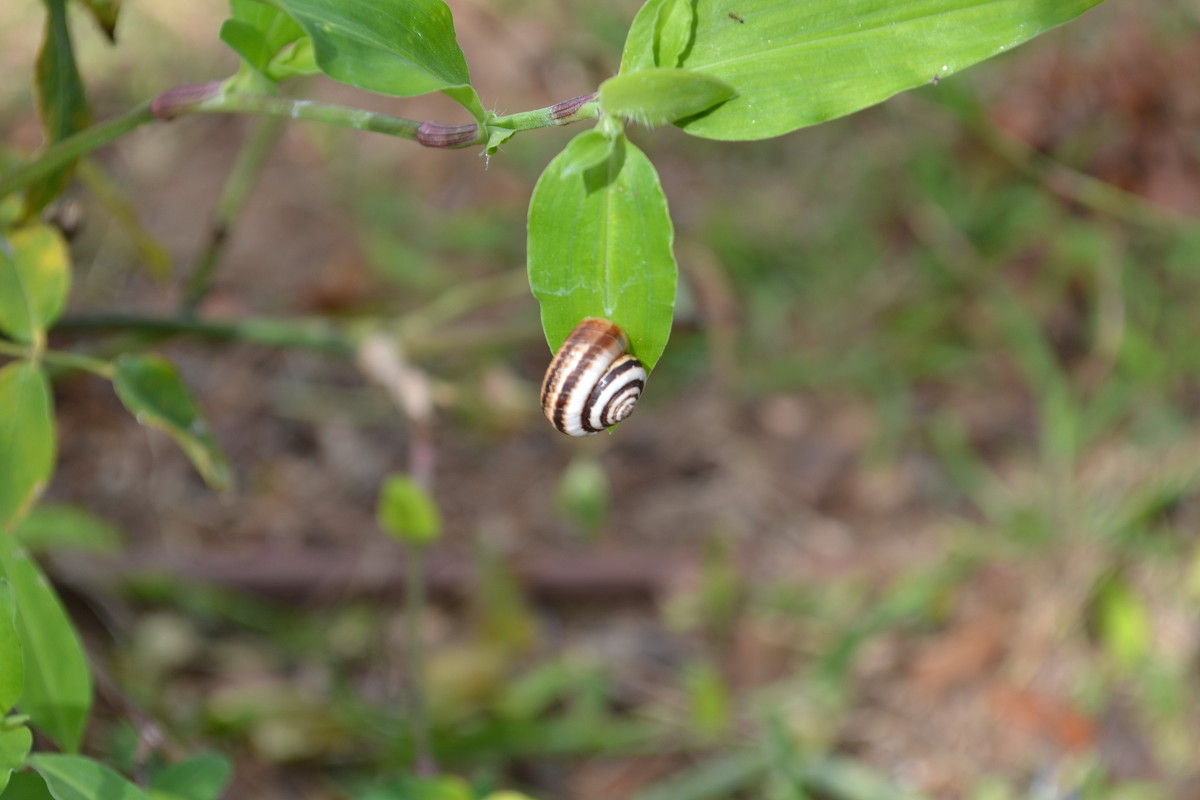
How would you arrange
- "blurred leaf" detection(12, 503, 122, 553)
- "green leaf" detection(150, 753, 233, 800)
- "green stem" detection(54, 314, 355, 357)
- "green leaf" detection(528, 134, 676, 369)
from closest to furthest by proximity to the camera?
"green leaf" detection(528, 134, 676, 369) → "green leaf" detection(150, 753, 233, 800) → "green stem" detection(54, 314, 355, 357) → "blurred leaf" detection(12, 503, 122, 553)

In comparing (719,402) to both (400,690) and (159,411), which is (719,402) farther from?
(159,411)

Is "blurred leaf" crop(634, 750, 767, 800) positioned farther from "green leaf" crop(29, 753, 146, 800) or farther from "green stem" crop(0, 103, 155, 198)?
"green stem" crop(0, 103, 155, 198)

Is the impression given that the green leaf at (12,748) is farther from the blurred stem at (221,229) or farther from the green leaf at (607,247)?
the blurred stem at (221,229)

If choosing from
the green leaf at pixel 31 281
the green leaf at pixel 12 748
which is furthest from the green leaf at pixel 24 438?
the green leaf at pixel 12 748

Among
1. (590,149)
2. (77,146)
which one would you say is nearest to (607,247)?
(590,149)

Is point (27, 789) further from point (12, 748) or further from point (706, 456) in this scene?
point (706, 456)

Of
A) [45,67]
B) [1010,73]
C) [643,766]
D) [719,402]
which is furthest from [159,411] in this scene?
[1010,73]

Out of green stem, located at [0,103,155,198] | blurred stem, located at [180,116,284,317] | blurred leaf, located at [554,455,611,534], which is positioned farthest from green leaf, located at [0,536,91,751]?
blurred leaf, located at [554,455,611,534]
